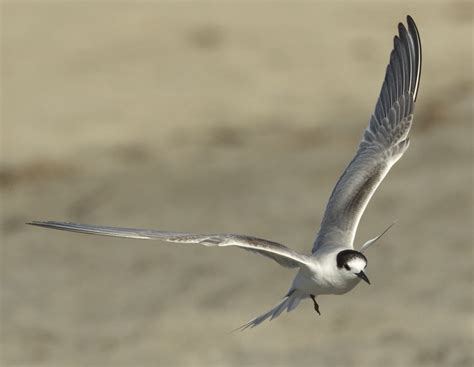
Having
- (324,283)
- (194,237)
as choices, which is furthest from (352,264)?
(194,237)

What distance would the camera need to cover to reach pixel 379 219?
15.5 meters

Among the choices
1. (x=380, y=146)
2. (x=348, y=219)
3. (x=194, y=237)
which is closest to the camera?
(x=194, y=237)

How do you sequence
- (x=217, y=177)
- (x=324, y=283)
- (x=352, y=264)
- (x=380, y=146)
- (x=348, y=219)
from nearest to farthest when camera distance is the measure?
(x=352, y=264) → (x=324, y=283) → (x=348, y=219) → (x=380, y=146) → (x=217, y=177)

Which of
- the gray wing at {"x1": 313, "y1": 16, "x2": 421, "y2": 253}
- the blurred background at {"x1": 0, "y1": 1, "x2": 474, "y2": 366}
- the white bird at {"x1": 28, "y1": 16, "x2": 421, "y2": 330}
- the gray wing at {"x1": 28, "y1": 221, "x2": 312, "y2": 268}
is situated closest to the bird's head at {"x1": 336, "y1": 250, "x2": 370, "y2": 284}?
the white bird at {"x1": 28, "y1": 16, "x2": 421, "y2": 330}

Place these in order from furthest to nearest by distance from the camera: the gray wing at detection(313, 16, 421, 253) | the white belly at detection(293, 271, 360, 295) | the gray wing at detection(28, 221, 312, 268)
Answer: the gray wing at detection(313, 16, 421, 253) < the white belly at detection(293, 271, 360, 295) < the gray wing at detection(28, 221, 312, 268)

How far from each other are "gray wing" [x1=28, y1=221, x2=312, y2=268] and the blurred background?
4317mm

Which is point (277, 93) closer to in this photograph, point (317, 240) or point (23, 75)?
→ point (23, 75)

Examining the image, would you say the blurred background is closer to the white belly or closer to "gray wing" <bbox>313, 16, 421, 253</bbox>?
"gray wing" <bbox>313, 16, 421, 253</bbox>

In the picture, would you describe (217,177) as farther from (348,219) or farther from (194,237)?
(194,237)

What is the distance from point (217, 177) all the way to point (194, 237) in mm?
10250

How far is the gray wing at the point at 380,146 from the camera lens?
29.6 feet

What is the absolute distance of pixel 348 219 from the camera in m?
9.01

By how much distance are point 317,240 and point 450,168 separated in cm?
738

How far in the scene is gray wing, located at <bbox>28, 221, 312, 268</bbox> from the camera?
22.6 ft
